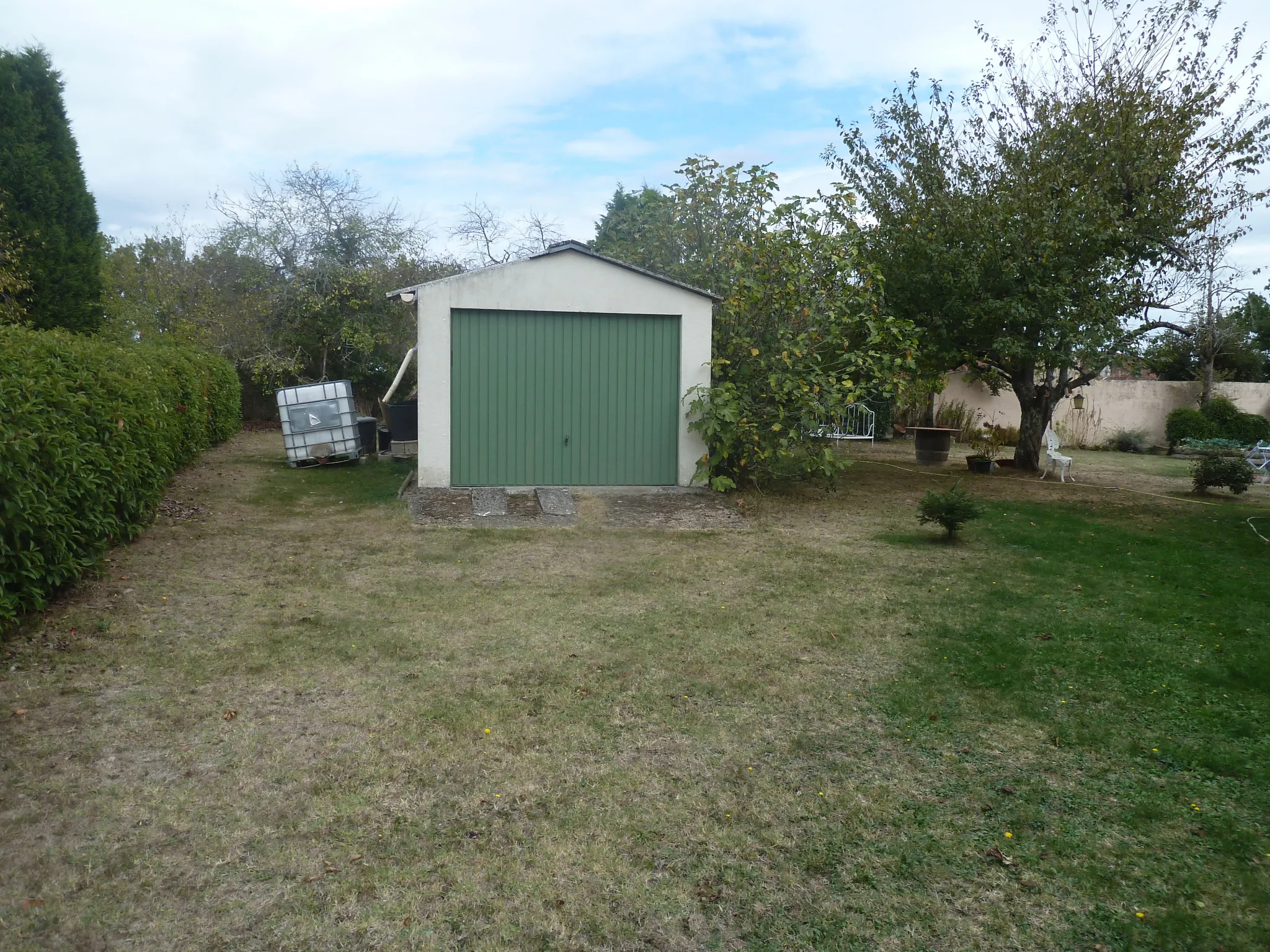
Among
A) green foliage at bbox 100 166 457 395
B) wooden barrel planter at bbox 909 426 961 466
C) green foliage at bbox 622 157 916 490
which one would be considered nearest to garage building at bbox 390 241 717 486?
green foliage at bbox 622 157 916 490

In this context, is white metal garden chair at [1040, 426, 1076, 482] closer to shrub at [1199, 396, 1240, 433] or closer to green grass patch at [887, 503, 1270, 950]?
green grass patch at [887, 503, 1270, 950]

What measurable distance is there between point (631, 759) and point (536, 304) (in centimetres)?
745

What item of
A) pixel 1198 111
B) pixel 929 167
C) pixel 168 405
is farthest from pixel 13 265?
pixel 1198 111

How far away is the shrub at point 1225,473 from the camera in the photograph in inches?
445

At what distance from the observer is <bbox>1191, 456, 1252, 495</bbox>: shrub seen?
11312 millimetres

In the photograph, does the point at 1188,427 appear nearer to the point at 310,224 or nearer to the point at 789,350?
the point at 789,350

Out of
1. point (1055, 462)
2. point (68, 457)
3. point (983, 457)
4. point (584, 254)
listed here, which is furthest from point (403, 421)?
point (1055, 462)

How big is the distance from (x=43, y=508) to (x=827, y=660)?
4.56m

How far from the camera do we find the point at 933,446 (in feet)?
51.7

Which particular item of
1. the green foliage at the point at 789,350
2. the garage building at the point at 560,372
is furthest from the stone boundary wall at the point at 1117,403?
the garage building at the point at 560,372

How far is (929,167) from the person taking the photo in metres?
12.5

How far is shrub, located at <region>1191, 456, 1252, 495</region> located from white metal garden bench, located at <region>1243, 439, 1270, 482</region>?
306 cm

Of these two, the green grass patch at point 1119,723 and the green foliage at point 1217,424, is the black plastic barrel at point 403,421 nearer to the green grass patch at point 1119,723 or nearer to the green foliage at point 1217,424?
the green grass patch at point 1119,723

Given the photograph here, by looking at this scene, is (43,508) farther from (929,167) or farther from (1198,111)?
(1198,111)
